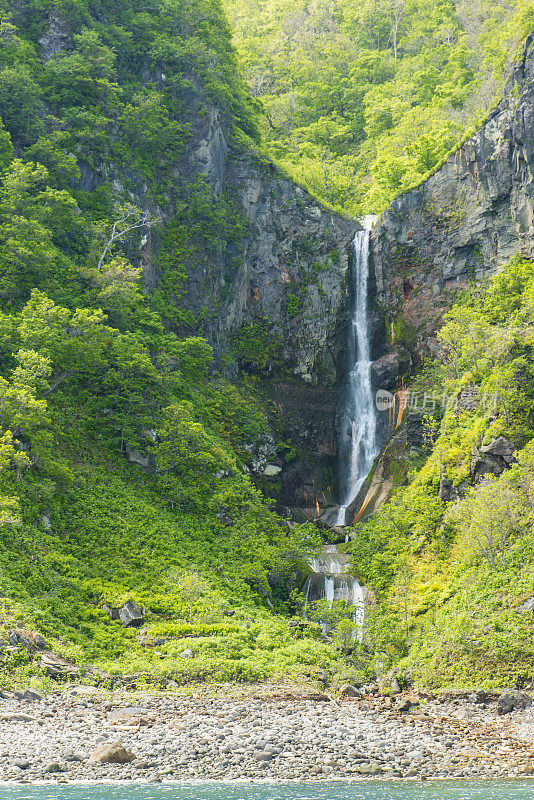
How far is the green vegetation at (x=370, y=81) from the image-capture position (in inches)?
1998

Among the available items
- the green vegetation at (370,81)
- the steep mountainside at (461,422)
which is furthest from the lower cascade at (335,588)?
the green vegetation at (370,81)

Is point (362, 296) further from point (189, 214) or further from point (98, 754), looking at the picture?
point (98, 754)

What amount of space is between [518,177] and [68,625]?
33611 mm

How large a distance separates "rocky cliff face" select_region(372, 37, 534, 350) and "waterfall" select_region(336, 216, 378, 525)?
3.74 feet

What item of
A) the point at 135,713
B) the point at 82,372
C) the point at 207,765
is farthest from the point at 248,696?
the point at 82,372

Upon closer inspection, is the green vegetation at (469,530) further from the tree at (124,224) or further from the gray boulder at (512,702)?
the tree at (124,224)

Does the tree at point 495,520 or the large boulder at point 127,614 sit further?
the tree at point 495,520

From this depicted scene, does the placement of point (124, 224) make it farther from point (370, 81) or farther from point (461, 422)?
point (370, 81)

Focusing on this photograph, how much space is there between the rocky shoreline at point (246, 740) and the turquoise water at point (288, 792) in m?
0.40

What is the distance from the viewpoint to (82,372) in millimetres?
33688

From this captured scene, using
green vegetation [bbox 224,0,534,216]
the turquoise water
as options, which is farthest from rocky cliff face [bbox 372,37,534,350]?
the turquoise water

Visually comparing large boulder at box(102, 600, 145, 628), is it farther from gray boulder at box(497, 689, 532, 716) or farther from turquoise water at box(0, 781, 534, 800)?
gray boulder at box(497, 689, 532, 716)

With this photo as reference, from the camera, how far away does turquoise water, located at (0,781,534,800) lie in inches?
473

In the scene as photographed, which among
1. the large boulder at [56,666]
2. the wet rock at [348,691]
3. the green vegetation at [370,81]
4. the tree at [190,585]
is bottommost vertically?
the wet rock at [348,691]
